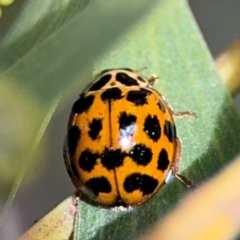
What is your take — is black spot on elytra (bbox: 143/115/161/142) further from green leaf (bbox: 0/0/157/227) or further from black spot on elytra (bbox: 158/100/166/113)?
green leaf (bbox: 0/0/157/227)

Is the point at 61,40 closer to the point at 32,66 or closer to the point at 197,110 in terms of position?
the point at 32,66

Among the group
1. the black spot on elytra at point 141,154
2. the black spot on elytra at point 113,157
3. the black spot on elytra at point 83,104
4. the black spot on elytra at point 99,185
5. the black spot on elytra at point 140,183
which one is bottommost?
the black spot on elytra at point 140,183

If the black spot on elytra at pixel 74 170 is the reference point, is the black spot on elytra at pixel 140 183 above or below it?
below

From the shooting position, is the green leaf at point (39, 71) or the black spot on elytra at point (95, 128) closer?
the green leaf at point (39, 71)

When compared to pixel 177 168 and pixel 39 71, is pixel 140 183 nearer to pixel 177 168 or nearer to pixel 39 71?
pixel 177 168

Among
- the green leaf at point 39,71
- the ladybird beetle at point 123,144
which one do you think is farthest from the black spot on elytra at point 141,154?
the green leaf at point 39,71

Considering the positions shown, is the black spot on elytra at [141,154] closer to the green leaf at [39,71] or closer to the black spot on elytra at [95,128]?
the black spot on elytra at [95,128]
